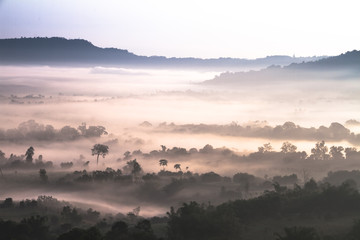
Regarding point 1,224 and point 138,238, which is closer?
point 138,238

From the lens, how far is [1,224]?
84.6 m

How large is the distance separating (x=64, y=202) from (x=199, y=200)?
51165 mm

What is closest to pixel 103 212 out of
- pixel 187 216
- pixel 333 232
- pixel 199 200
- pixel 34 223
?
pixel 199 200

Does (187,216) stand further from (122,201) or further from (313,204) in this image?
(122,201)

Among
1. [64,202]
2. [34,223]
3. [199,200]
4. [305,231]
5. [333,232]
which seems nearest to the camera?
[305,231]

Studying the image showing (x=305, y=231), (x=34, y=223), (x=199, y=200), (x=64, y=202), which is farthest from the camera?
(x=199, y=200)

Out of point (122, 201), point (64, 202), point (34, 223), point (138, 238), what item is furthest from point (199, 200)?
point (138, 238)

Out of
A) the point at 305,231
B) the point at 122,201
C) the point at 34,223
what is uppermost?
the point at 305,231

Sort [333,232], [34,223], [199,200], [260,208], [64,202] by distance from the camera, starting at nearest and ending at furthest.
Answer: [333,232] → [34,223] → [260,208] → [64,202] → [199,200]

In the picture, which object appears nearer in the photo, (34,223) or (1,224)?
(1,224)

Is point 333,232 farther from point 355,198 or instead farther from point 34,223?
point 34,223

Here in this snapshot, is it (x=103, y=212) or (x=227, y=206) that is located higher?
(x=227, y=206)

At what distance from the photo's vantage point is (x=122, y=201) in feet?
646

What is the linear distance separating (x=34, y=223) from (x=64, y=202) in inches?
3185
